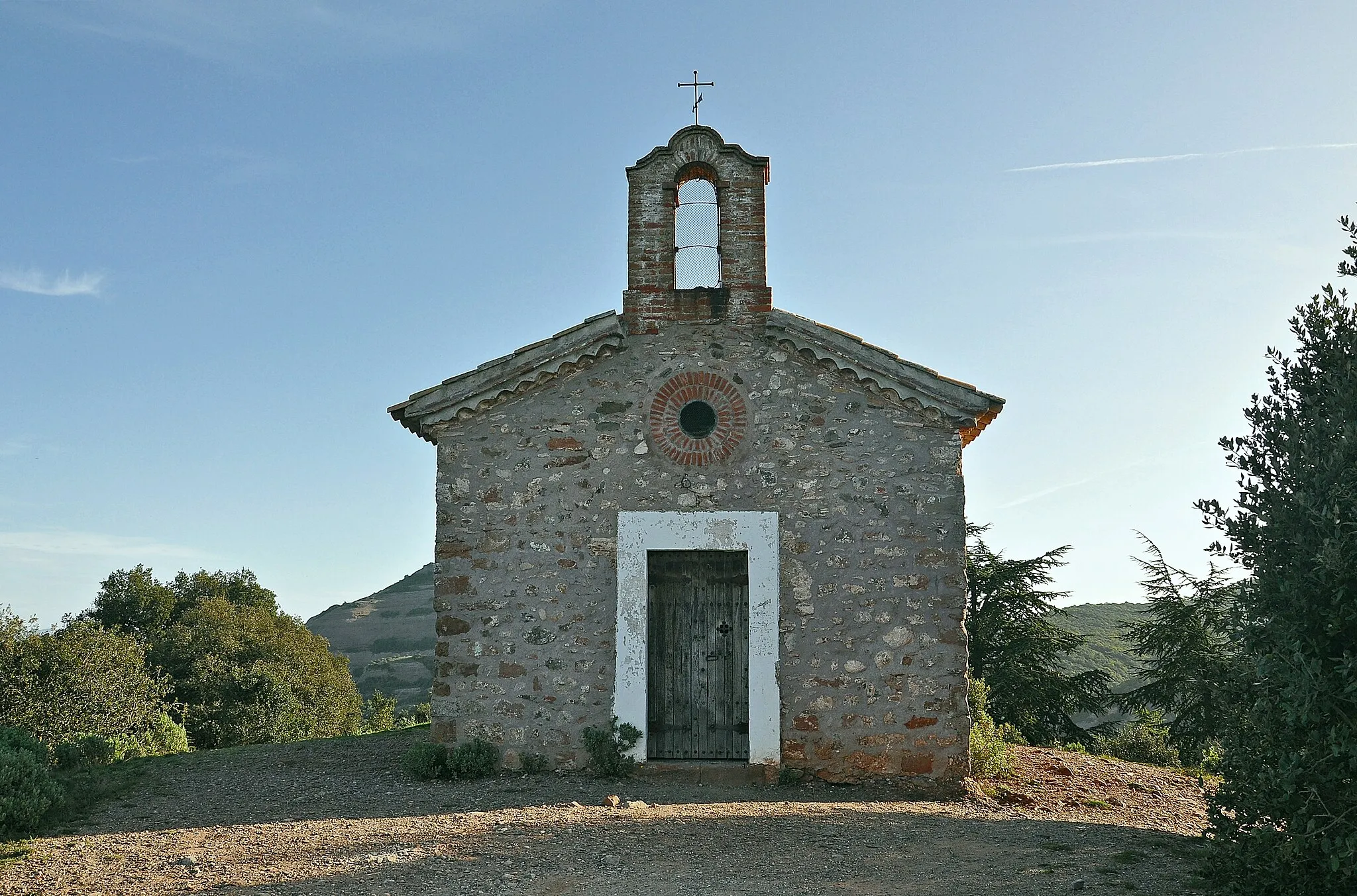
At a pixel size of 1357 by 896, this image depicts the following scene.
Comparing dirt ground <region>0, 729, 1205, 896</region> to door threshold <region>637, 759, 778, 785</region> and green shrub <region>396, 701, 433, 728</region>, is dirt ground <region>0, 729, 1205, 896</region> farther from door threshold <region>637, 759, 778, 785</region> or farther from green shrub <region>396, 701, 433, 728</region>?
green shrub <region>396, 701, 433, 728</region>

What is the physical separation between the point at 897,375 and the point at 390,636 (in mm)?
44542

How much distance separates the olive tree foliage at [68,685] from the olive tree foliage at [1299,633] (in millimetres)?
21253

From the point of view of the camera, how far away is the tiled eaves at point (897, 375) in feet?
33.1

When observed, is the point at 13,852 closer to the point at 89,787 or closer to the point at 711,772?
the point at 89,787

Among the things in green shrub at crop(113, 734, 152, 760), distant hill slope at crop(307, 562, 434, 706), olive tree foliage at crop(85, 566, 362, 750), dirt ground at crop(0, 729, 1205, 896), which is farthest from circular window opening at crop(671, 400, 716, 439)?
distant hill slope at crop(307, 562, 434, 706)

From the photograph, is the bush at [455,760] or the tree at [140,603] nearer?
the bush at [455,760]

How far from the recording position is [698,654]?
408 inches

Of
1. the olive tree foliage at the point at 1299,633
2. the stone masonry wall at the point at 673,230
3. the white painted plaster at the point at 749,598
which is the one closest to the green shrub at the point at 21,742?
the white painted plaster at the point at 749,598

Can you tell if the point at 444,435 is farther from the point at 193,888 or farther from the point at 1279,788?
the point at 1279,788

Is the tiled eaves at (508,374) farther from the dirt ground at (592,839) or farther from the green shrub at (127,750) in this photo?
the green shrub at (127,750)

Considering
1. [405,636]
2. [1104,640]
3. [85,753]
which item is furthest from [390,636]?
[85,753]

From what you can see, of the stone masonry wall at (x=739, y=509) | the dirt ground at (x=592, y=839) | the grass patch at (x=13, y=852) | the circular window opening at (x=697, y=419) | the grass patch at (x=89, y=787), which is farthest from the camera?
the circular window opening at (x=697, y=419)

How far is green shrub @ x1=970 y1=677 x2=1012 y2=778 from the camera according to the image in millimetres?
10227

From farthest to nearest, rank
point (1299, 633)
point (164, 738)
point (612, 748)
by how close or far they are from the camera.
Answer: point (164, 738)
point (612, 748)
point (1299, 633)
